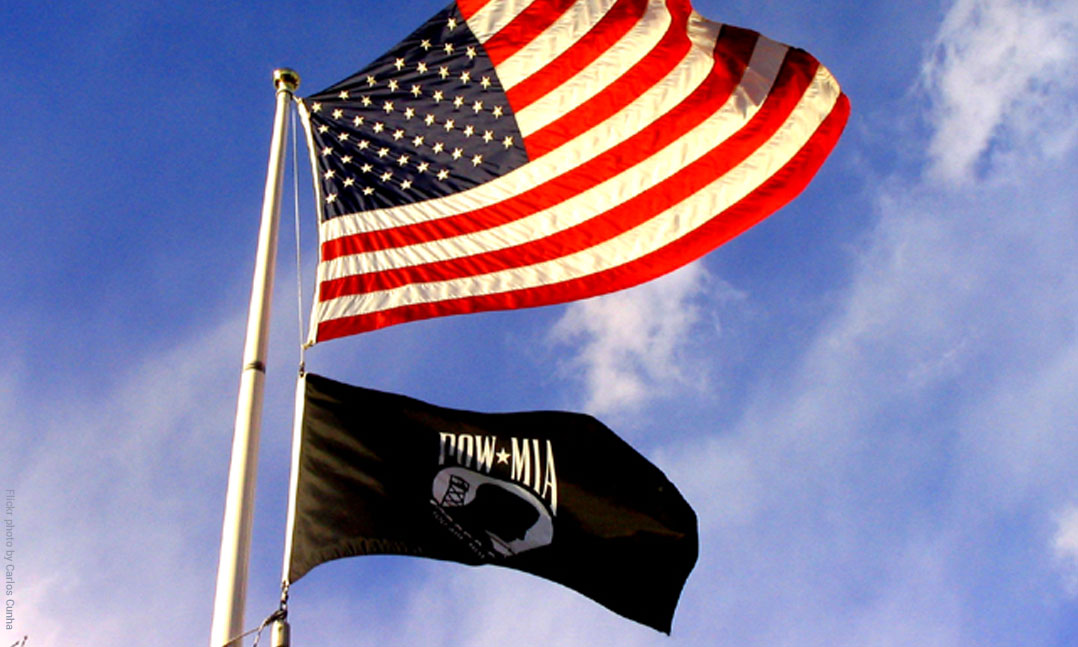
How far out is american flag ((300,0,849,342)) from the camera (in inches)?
Answer: 401

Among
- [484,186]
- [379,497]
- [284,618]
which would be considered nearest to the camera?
[284,618]

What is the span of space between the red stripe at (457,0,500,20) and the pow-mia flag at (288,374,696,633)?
4711mm

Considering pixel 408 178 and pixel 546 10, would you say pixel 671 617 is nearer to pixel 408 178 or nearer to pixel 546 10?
pixel 408 178

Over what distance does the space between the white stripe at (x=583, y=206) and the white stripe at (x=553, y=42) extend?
1.51 m

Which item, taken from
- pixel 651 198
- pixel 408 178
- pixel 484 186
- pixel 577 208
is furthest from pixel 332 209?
pixel 651 198

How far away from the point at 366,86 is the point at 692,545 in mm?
5352

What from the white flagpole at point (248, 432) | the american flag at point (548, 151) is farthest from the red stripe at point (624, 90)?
the white flagpole at point (248, 432)

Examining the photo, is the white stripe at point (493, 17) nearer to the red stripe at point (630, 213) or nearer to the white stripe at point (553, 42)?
the white stripe at point (553, 42)

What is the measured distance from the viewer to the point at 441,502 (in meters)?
8.70

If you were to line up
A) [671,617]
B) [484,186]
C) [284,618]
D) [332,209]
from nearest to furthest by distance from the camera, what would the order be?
[284,618] < [671,617] < [332,209] < [484,186]

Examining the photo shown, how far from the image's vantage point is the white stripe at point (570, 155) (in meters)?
10.2

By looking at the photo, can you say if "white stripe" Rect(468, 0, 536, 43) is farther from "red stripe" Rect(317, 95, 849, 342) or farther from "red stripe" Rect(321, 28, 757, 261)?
"red stripe" Rect(317, 95, 849, 342)

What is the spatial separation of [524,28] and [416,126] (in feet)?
6.15

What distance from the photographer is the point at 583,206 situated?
1122cm
